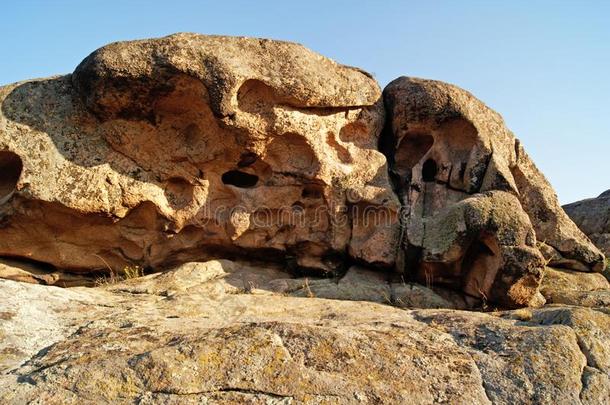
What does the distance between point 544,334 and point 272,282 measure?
15.6ft

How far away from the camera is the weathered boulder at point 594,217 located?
14406mm

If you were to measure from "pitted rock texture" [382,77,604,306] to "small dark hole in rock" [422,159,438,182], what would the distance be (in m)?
0.02

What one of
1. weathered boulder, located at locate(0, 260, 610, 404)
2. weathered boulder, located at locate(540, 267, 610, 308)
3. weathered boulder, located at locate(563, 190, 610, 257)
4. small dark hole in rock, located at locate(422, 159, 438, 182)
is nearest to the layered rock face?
small dark hole in rock, located at locate(422, 159, 438, 182)

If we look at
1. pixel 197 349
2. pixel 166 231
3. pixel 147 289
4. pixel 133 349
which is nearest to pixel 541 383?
pixel 197 349

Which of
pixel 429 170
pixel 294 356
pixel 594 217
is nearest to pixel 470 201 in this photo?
pixel 429 170

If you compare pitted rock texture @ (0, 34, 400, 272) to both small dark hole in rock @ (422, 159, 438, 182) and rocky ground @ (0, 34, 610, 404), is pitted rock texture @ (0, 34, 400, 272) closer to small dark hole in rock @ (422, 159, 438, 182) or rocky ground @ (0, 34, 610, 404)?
rocky ground @ (0, 34, 610, 404)

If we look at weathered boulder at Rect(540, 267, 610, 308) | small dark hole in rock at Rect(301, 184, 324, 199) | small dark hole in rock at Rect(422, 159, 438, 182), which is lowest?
weathered boulder at Rect(540, 267, 610, 308)

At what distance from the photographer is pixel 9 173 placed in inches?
388

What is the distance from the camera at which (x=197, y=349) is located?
514 cm

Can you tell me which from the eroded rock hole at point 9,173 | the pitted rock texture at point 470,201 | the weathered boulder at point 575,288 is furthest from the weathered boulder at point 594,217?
the eroded rock hole at point 9,173

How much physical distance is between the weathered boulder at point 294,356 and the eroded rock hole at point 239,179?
3982mm

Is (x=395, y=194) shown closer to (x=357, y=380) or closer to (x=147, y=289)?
(x=147, y=289)

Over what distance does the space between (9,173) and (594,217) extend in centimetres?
1437

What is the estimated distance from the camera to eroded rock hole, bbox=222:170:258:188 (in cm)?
1030
